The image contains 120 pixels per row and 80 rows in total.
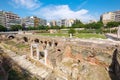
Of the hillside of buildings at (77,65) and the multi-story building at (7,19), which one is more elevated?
the multi-story building at (7,19)

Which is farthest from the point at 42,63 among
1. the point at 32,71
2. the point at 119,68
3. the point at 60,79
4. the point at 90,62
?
the point at 119,68

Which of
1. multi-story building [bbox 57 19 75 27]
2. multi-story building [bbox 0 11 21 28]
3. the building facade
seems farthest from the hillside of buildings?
multi-story building [bbox 57 19 75 27]

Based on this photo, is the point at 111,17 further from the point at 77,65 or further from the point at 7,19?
the point at 77,65

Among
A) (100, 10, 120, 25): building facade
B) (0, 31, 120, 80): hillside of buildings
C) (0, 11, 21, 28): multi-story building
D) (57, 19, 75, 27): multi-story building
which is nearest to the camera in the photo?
(0, 31, 120, 80): hillside of buildings

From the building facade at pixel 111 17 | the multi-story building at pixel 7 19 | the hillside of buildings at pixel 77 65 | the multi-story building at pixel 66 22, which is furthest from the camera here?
the multi-story building at pixel 66 22

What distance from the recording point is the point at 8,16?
341ft

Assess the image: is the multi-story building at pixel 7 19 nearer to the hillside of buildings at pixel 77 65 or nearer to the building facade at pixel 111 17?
the building facade at pixel 111 17

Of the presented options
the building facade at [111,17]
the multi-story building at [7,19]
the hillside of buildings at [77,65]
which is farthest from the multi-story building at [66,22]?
the hillside of buildings at [77,65]

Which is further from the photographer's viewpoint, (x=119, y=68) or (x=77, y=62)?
(x=77, y=62)

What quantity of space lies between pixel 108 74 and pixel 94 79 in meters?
2.61

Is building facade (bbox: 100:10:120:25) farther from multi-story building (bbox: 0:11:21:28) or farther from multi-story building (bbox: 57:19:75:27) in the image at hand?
multi-story building (bbox: 0:11:21:28)

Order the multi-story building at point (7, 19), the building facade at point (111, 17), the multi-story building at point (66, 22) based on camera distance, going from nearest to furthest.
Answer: the multi-story building at point (7, 19), the building facade at point (111, 17), the multi-story building at point (66, 22)

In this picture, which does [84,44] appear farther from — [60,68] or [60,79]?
[60,79]

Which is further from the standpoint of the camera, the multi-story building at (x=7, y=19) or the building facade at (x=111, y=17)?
the building facade at (x=111, y=17)
